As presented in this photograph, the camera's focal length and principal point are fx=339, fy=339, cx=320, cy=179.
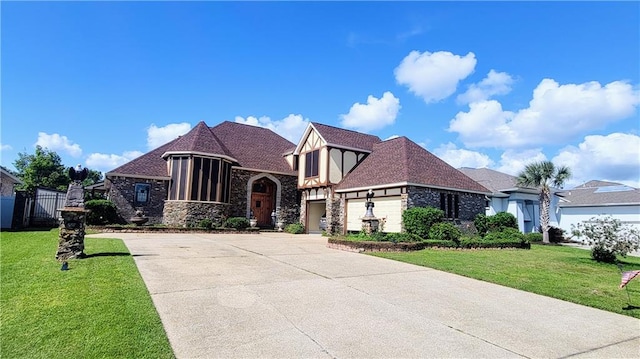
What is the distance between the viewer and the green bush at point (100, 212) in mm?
19156

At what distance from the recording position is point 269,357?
3725 mm

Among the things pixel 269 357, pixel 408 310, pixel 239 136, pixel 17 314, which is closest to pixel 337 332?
pixel 269 357

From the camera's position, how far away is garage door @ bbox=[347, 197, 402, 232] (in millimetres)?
18266

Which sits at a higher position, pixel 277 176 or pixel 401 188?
pixel 277 176

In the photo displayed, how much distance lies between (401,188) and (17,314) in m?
15.9

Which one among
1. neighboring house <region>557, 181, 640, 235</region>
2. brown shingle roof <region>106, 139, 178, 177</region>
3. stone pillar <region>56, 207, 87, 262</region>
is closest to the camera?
stone pillar <region>56, 207, 87, 262</region>

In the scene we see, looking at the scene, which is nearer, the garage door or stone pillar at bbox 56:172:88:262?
stone pillar at bbox 56:172:88:262

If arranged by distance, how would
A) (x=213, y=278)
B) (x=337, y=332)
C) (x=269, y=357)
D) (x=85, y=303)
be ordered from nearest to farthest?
(x=269, y=357) < (x=337, y=332) < (x=85, y=303) < (x=213, y=278)

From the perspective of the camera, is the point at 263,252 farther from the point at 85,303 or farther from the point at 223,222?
the point at 223,222

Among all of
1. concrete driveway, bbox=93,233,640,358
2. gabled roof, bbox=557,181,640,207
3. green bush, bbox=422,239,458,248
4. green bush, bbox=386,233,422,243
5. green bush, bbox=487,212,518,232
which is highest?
gabled roof, bbox=557,181,640,207

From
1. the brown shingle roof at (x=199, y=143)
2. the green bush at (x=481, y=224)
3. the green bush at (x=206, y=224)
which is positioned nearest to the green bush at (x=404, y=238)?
the green bush at (x=481, y=224)

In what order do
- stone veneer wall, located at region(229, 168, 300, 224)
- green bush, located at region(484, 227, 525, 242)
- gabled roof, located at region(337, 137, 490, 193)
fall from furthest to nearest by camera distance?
stone veneer wall, located at region(229, 168, 300, 224)
gabled roof, located at region(337, 137, 490, 193)
green bush, located at region(484, 227, 525, 242)

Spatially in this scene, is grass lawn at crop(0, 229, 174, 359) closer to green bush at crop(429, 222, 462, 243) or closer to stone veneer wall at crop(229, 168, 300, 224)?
green bush at crop(429, 222, 462, 243)

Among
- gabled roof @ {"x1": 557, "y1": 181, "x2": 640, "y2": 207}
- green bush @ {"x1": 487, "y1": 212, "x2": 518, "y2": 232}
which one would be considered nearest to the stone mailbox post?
green bush @ {"x1": 487, "y1": 212, "x2": 518, "y2": 232}
